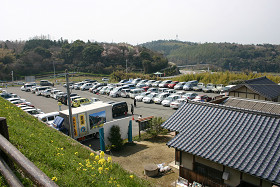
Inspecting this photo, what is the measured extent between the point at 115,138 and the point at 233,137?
807cm

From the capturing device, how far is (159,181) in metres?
11.0

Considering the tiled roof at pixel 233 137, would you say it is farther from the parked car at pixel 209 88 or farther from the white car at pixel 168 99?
the parked car at pixel 209 88

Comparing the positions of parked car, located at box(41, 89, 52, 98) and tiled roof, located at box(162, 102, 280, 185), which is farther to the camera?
parked car, located at box(41, 89, 52, 98)

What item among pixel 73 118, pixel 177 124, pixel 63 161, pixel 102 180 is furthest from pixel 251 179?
pixel 73 118

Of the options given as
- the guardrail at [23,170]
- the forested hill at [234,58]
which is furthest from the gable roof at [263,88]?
the forested hill at [234,58]

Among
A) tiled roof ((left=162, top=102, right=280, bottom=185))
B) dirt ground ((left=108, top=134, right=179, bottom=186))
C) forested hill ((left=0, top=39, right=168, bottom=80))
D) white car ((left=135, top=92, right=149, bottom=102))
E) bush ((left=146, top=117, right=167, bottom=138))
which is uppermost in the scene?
forested hill ((left=0, top=39, right=168, bottom=80))

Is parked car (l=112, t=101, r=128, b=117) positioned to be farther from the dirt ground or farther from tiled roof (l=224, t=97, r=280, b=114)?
tiled roof (l=224, t=97, r=280, b=114)

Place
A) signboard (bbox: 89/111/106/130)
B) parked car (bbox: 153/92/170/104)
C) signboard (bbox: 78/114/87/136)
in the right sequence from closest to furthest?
signboard (bbox: 78/114/87/136) → signboard (bbox: 89/111/106/130) → parked car (bbox: 153/92/170/104)

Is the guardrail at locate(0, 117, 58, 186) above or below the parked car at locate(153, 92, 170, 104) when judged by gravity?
above

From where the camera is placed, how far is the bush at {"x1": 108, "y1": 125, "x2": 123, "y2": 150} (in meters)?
14.7

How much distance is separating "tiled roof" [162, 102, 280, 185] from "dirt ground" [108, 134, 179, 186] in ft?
8.13

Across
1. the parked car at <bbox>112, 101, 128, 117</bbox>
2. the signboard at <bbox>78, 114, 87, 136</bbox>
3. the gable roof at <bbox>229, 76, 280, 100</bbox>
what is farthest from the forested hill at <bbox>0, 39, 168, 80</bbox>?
the signboard at <bbox>78, 114, 87, 136</bbox>

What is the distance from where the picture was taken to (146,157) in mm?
13773

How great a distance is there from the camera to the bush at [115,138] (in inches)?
579
